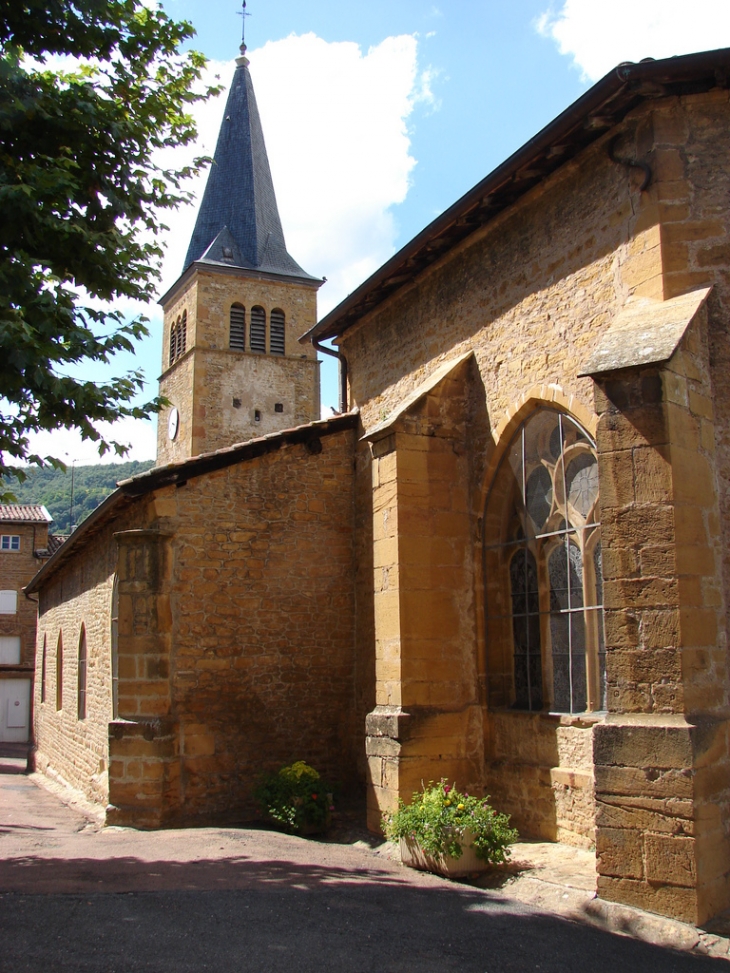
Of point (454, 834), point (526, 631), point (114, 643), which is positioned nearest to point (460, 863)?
point (454, 834)

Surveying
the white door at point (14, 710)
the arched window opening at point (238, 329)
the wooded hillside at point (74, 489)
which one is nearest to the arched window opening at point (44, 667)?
the white door at point (14, 710)

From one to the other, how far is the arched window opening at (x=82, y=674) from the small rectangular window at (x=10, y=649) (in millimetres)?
17404

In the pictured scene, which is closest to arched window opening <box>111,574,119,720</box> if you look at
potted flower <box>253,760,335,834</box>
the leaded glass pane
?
potted flower <box>253,760,335,834</box>

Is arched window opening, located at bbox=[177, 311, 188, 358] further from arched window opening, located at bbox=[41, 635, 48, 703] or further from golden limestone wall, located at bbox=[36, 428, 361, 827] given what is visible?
golden limestone wall, located at bbox=[36, 428, 361, 827]

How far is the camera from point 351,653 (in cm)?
1148

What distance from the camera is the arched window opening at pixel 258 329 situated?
27641 millimetres

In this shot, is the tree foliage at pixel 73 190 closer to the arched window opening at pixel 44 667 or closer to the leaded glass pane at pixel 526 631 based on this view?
the leaded glass pane at pixel 526 631

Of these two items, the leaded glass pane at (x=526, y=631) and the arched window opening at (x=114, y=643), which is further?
the arched window opening at (x=114, y=643)

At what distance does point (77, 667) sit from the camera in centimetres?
1535

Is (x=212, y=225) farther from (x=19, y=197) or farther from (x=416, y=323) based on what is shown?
(x=19, y=197)

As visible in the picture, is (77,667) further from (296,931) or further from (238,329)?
(238,329)

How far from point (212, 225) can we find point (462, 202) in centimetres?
2216

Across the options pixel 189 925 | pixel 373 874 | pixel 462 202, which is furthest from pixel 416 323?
pixel 189 925

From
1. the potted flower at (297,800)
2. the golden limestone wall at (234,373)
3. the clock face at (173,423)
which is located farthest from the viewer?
the clock face at (173,423)
